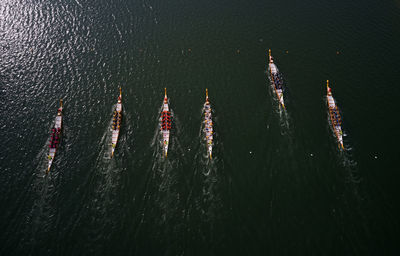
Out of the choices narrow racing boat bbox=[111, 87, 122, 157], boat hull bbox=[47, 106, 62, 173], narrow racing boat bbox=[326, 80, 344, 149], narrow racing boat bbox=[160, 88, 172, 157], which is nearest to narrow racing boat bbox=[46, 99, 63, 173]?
boat hull bbox=[47, 106, 62, 173]

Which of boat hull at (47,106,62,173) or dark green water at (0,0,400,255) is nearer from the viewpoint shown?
dark green water at (0,0,400,255)

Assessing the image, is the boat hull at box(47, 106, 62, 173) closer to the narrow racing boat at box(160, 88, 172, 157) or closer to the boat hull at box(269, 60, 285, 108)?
the narrow racing boat at box(160, 88, 172, 157)

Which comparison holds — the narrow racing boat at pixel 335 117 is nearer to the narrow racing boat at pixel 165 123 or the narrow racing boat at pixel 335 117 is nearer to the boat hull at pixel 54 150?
the narrow racing boat at pixel 165 123

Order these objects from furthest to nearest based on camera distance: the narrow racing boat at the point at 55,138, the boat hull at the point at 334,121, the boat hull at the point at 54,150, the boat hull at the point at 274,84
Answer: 1. the boat hull at the point at 274,84
2. the boat hull at the point at 334,121
3. the narrow racing boat at the point at 55,138
4. the boat hull at the point at 54,150

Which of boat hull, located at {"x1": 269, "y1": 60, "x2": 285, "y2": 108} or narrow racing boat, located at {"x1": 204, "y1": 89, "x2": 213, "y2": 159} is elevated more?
boat hull, located at {"x1": 269, "y1": 60, "x2": 285, "y2": 108}

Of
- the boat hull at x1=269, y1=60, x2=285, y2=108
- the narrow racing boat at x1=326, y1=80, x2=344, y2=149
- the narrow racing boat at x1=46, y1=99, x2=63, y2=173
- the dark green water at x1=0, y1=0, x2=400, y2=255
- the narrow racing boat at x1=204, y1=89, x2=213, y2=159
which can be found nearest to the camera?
the dark green water at x1=0, y1=0, x2=400, y2=255

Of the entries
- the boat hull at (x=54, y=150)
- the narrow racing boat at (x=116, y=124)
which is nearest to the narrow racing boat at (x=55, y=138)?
the boat hull at (x=54, y=150)

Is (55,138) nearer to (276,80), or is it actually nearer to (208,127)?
(208,127)

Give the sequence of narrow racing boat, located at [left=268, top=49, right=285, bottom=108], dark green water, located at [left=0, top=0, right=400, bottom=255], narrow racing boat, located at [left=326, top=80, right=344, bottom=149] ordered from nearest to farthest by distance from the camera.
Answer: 1. dark green water, located at [left=0, top=0, right=400, bottom=255]
2. narrow racing boat, located at [left=326, top=80, right=344, bottom=149]
3. narrow racing boat, located at [left=268, top=49, right=285, bottom=108]
